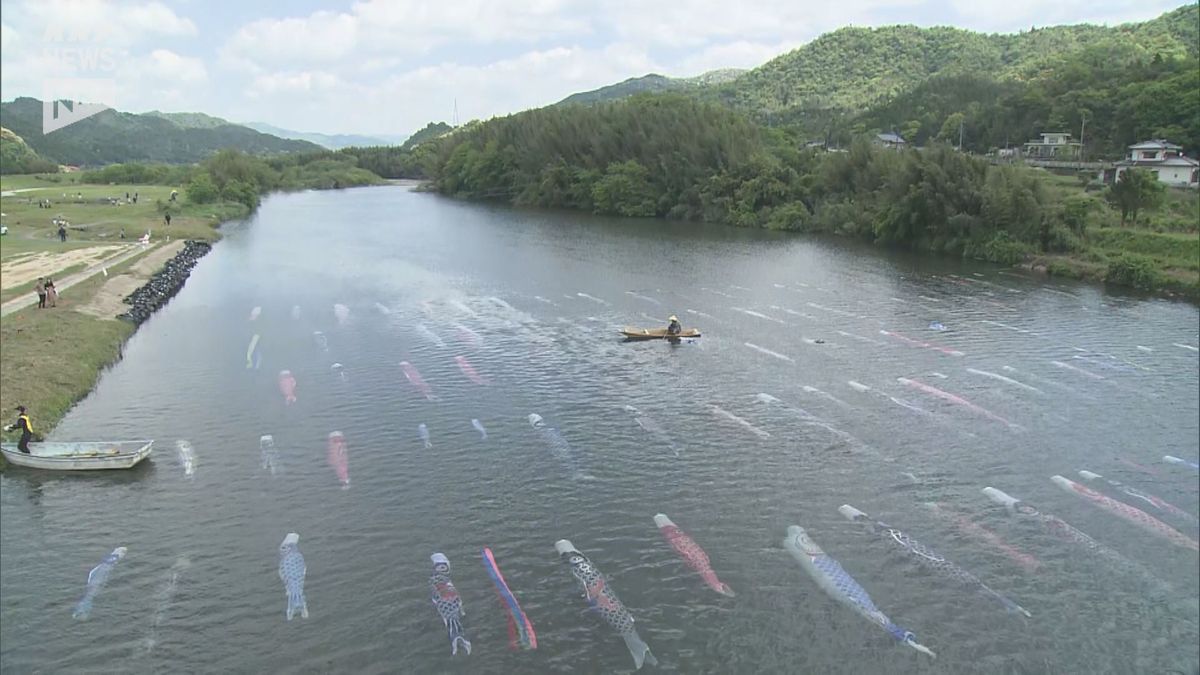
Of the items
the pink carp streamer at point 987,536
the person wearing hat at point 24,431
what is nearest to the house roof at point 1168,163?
the pink carp streamer at point 987,536

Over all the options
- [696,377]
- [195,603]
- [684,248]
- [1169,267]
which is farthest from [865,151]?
[195,603]

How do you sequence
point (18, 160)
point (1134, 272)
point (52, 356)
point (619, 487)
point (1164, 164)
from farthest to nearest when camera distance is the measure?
point (18, 160), point (1164, 164), point (1134, 272), point (52, 356), point (619, 487)

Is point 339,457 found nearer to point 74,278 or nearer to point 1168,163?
point 74,278

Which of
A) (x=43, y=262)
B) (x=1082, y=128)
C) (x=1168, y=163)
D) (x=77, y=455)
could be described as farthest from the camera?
(x=1082, y=128)

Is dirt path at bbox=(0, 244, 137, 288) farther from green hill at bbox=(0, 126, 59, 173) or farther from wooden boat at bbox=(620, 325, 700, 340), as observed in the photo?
green hill at bbox=(0, 126, 59, 173)

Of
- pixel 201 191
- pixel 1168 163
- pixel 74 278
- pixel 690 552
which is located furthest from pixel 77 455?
pixel 201 191

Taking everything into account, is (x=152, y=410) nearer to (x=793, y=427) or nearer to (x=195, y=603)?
(x=195, y=603)
